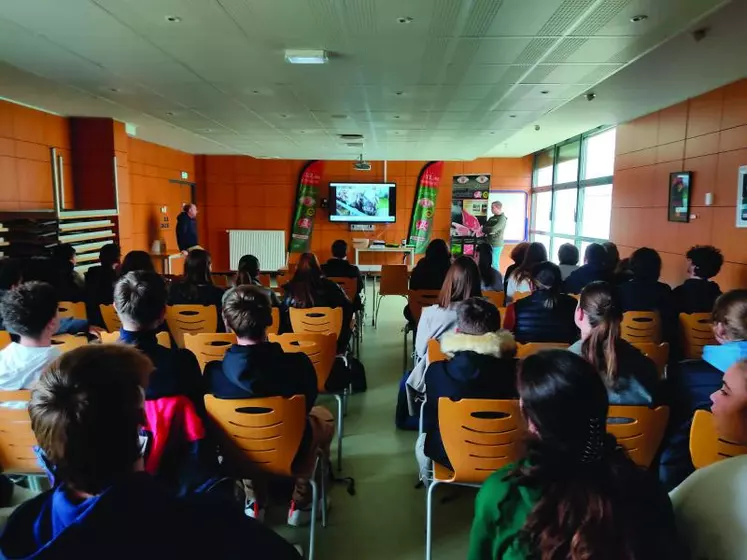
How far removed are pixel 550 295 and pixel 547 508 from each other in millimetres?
2848

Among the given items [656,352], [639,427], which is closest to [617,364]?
[639,427]

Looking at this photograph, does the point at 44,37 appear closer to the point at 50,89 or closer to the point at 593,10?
the point at 50,89

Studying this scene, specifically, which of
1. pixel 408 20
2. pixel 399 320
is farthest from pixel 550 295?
pixel 399 320

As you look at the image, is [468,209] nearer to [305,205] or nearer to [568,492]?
[305,205]

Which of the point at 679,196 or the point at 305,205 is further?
the point at 305,205

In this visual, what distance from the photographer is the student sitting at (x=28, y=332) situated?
7.43ft

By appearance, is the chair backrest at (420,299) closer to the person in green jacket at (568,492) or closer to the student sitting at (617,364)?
the student sitting at (617,364)

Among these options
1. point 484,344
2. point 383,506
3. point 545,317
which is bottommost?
point 383,506

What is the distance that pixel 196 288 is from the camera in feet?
14.1

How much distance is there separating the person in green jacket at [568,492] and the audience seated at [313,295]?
121 inches

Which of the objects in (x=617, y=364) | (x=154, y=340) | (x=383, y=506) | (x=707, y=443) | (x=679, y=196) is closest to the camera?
(x=707, y=443)

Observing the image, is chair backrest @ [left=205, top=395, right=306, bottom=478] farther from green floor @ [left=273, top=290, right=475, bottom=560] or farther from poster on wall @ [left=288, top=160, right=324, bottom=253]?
poster on wall @ [left=288, top=160, right=324, bottom=253]

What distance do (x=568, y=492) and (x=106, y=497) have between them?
85 centimetres

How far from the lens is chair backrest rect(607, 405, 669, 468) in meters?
1.99
